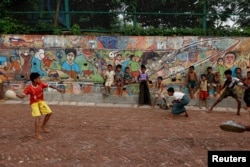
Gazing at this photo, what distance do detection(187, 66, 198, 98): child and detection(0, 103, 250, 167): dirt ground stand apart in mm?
2713

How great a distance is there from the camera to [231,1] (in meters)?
14.4

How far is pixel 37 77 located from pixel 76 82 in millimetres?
6344

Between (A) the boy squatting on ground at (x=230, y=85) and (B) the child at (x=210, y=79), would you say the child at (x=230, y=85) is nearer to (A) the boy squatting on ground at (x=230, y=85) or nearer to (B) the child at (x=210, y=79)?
(A) the boy squatting on ground at (x=230, y=85)

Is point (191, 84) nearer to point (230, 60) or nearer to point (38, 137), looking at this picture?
point (230, 60)

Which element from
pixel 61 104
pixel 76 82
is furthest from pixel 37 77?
pixel 76 82

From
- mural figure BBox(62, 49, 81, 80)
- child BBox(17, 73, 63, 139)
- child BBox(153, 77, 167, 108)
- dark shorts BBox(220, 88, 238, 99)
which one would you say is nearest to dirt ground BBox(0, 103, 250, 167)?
child BBox(17, 73, 63, 139)

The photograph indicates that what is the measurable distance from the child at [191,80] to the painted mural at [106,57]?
0.29 metres

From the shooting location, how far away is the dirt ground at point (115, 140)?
247 inches

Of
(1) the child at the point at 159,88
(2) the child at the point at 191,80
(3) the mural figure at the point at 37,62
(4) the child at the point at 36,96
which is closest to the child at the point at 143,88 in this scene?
(1) the child at the point at 159,88

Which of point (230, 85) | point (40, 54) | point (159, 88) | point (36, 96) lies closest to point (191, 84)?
point (159, 88)

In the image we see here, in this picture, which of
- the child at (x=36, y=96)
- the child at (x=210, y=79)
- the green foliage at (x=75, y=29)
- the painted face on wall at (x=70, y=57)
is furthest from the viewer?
the green foliage at (x=75, y=29)

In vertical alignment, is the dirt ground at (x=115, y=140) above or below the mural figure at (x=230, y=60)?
below

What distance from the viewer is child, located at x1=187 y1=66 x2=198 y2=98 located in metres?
13.8

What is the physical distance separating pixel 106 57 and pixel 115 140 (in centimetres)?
699
